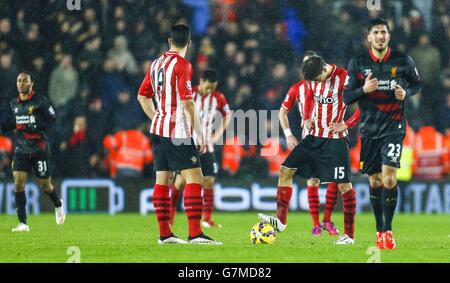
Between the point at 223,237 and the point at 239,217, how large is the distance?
17.1ft

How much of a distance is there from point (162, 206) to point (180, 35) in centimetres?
164

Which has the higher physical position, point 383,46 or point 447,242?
point 383,46

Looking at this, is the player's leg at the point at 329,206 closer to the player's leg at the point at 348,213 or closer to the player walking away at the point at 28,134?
the player's leg at the point at 348,213

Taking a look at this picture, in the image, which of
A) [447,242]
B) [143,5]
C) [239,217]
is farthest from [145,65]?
[447,242]

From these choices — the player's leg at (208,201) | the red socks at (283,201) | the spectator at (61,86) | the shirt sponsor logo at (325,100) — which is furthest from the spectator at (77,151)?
the red socks at (283,201)

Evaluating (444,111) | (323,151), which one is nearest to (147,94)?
(323,151)

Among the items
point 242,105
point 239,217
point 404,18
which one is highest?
point 404,18

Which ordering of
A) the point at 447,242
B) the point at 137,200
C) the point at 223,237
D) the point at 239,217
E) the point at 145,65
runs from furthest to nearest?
the point at 145,65, the point at 137,200, the point at 239,217, the point at 223,237, the point at 447,242

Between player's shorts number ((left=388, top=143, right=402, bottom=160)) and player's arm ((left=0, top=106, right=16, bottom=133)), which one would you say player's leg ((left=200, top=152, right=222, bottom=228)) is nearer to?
player's arm ((left=0, top=106, right=16, bottom=133))

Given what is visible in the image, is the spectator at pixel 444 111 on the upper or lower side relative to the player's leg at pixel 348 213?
upper

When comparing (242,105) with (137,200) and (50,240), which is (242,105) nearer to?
(137,200)

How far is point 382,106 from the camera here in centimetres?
951

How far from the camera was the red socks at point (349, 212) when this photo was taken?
10555mm

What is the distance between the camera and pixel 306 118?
11367 millimetres
